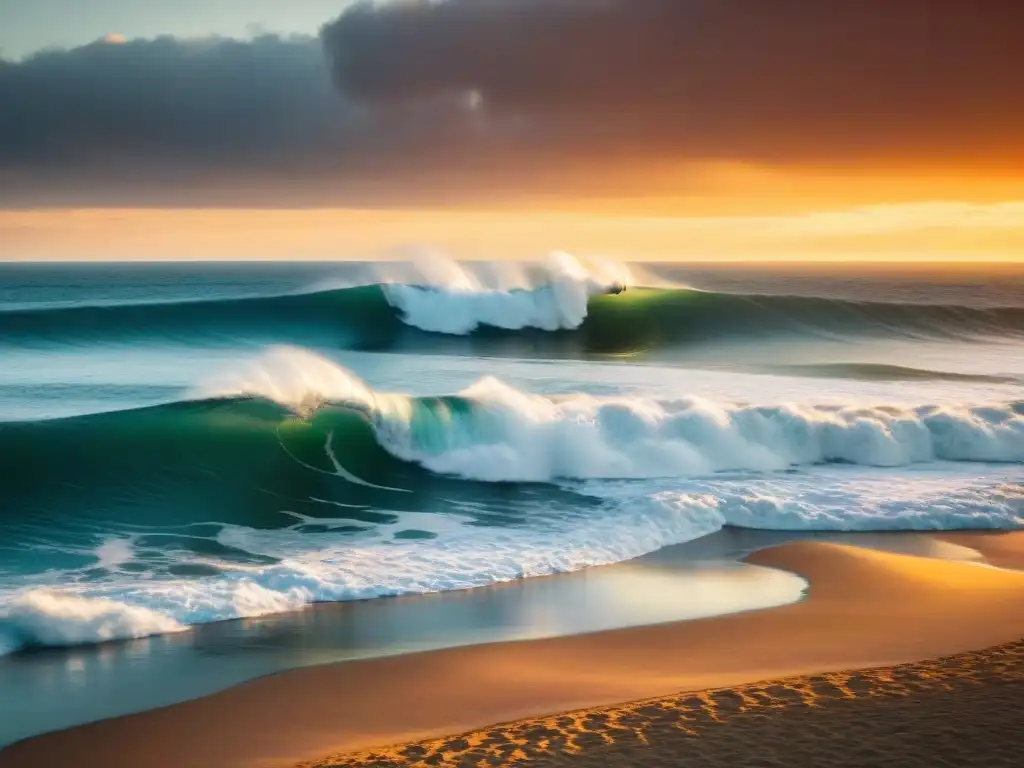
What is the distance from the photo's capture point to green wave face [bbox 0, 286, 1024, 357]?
69.8 ft

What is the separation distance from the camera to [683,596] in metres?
6.97

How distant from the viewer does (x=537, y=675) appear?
18.0 feet

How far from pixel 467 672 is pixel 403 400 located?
706 centimetres

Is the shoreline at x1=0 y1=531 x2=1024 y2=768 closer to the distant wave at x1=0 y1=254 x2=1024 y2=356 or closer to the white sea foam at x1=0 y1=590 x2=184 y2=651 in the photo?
the white sea foam at x1=0 y1=590 x2=184 y2=651

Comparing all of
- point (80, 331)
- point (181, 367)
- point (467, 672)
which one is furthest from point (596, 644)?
point (80, 331)

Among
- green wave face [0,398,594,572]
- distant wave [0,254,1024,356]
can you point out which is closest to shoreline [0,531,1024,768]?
green wave face [0,398,594,572]

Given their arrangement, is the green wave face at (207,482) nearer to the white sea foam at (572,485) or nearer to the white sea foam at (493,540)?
the white sea foam at (572,485)

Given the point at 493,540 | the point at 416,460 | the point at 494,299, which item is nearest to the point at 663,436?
the point at 416,460

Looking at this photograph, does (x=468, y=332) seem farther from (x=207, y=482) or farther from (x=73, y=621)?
(x=73, y=621)

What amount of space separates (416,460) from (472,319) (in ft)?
37.8

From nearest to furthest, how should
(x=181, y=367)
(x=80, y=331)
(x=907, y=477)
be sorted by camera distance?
(x=907, y=477) → (x=181, y=367) → (x=80, y=331)

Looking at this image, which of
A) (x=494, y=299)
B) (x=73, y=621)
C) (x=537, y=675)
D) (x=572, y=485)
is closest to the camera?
(x=537, y=675)

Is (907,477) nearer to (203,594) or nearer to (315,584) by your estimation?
(315,584)

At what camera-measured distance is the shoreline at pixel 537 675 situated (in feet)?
15.1
